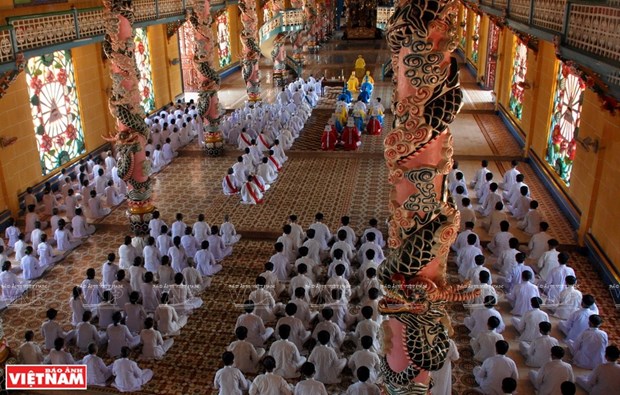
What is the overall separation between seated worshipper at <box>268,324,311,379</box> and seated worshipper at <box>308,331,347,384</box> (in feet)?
0.91

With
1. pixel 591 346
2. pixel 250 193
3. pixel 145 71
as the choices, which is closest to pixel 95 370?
pixel 250 193

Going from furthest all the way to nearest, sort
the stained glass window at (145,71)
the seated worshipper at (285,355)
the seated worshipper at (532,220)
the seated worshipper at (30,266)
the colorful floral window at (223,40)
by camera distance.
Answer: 1. the colorful floral window at (223,40)
2. the stained glass window at (145,71)
3. the seated worshipper at (532,220)
4. the seated worshipper at (30,266)
5. the seated worshipper at (285,355)

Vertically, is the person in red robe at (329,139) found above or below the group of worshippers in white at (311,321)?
above

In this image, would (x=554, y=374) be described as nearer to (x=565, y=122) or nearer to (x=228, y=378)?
(x=228, y=378)

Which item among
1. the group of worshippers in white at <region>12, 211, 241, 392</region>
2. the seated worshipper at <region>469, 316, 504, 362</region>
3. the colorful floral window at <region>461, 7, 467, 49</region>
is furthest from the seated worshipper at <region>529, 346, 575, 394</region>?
the colorful floral window at <region>461, 7, 467, 49</region>

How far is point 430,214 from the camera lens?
4723 millimetres

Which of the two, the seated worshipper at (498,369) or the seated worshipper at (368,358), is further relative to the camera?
the seated worshipper at (368,358)

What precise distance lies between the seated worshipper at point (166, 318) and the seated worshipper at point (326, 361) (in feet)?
8.28

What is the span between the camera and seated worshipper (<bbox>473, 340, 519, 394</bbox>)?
7180 millimetres

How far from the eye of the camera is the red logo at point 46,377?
7.55 m

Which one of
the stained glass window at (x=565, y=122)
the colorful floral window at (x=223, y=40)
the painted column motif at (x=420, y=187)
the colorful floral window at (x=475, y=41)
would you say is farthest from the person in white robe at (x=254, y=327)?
the colorful floral window at (x=223, y=40)

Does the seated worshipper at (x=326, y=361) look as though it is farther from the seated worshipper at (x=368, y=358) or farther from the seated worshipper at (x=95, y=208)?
the seated worshipper at (x=95, y=208)

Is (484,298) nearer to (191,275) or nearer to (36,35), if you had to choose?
(191,275)

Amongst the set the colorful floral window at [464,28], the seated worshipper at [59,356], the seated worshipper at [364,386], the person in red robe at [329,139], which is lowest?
the seated worshipper at [59,356]
